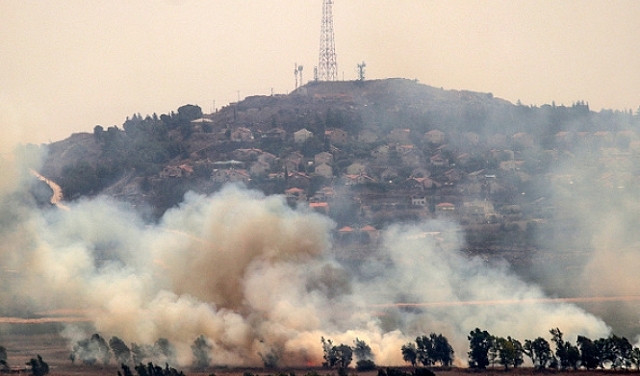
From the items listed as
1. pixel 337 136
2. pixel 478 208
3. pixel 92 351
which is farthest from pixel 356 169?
pixel 92 351

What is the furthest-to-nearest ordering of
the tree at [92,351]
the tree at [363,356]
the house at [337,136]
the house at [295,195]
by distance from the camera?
the house at [337,136]
the house at [295,195]
the tree at [92,351]
the tree at [363,356]

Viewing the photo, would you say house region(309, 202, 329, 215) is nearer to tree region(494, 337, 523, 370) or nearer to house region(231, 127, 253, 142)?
house region(231, 127, 253, 142)

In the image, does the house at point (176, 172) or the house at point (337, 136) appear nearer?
the house at point (176, 172)

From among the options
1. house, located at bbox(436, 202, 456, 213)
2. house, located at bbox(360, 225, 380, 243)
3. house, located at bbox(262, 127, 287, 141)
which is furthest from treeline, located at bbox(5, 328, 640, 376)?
house, located at bbox(262, 127, 287, 141)

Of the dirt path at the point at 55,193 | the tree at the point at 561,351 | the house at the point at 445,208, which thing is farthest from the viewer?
the house at the point at 445,208

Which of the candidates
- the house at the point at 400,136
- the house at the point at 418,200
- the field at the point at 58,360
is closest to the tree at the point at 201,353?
the field at the point at 58,360

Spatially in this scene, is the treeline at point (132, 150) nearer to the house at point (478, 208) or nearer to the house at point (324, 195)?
the house at point (324, 195)
